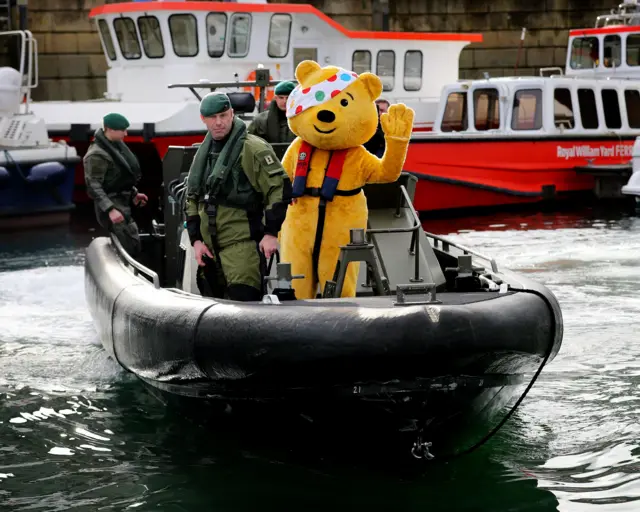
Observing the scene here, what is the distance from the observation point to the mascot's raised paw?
19.3ft

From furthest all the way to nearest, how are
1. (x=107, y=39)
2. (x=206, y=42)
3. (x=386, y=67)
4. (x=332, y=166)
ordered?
(x=386, y=67)
(x=107, y=39)
(x=206, y=42)
(x=332, y=166)

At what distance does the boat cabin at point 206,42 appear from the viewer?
18.2 meters

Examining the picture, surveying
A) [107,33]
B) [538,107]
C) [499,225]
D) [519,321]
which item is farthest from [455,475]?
[107,33]

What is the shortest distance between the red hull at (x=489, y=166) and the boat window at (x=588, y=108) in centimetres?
34

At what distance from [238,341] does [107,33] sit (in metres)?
14.9

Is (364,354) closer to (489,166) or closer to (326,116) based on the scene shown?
(326,116)

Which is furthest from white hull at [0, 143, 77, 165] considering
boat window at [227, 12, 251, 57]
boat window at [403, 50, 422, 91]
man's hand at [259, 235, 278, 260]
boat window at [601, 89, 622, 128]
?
man's hand at [259, 235, 278, 260]

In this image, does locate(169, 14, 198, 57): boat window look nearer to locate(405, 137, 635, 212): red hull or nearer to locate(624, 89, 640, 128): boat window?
locate(405, 137, 635, 212): red hull

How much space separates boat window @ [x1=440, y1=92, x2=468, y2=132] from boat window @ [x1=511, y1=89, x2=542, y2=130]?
967mm

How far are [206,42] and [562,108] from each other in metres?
5.59

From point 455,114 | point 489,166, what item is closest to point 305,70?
point 489,166

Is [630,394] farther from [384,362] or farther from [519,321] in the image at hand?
[384,362]

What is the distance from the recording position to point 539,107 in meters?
18.3

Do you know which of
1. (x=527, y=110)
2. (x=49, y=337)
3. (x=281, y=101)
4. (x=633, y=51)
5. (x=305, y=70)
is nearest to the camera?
(x=305, y=70)
